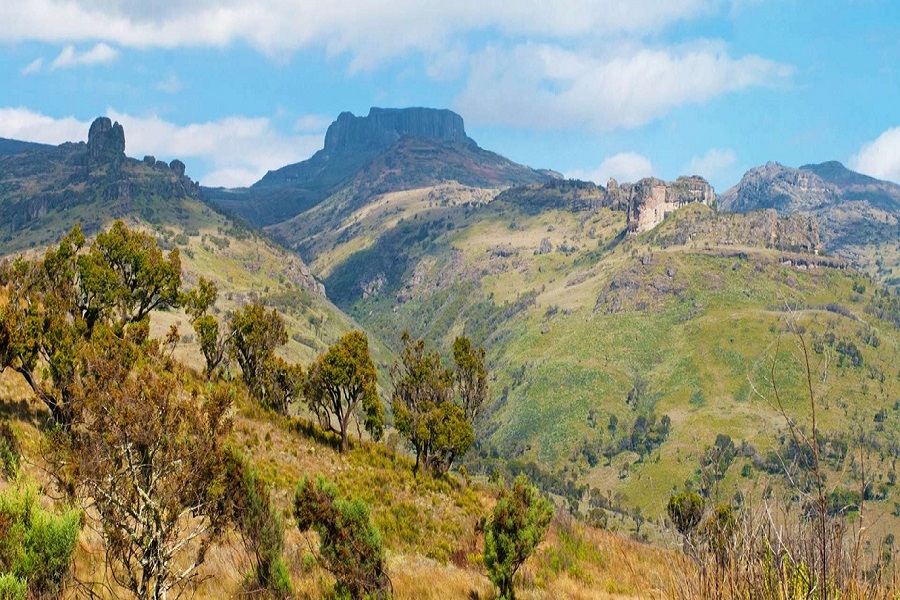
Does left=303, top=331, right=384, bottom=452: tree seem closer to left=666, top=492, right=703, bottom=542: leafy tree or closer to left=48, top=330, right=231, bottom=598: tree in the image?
left=666, top=492, right=703, bottom=542: leafy tree

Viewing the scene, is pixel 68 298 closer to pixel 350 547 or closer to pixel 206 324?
pixel 206 324

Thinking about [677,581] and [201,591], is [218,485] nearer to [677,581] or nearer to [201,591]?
[201,591]

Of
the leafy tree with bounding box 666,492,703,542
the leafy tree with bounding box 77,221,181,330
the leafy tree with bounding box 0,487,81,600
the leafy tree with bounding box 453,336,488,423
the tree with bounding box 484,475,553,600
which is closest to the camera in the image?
the leafy tree with bounding box 666,492,703,542

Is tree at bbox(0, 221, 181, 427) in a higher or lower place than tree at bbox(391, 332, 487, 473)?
higher

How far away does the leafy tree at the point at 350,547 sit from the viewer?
10.1m

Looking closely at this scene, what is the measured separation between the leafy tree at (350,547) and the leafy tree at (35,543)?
379 cm

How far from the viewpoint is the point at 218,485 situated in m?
9.28

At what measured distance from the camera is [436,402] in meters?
34.5

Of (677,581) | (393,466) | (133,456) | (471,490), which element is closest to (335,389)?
(393,466)

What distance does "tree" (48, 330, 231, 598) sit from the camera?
781 centimetres

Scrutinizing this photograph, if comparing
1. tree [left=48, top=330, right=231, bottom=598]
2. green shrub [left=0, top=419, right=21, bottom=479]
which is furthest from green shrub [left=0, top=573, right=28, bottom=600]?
green shrub [left=0, top=419, right=21, bottom=479]

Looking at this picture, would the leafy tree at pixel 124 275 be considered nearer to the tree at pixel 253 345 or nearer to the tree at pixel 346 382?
the tree at pixel 253 345

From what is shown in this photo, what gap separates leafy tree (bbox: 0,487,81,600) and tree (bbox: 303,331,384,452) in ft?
69.1

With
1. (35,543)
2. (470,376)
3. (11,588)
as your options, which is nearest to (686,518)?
(35,543)
